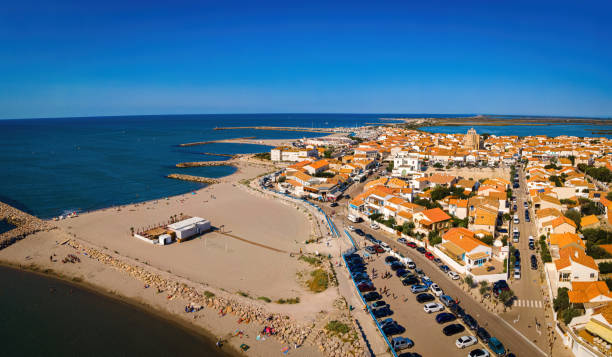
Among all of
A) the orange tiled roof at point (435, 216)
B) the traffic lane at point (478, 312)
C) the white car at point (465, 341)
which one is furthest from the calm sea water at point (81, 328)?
the orange tiled roof at point (435, 216)

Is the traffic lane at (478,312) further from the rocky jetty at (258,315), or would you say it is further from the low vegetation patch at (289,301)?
the low vegetation patch at (289,301)

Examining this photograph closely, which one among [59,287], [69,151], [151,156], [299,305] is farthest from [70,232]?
[69,151]

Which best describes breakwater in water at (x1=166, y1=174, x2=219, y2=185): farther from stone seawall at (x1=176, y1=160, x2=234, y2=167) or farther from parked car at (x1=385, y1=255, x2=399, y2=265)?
parked car at (x1=385, y1=255, x2=399, y2=265)

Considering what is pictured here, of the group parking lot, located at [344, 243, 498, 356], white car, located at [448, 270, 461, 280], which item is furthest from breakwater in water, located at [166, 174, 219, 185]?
white car, located at [448, 270, 461, 280]

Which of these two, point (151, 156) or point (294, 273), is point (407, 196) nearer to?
point (294, 273)

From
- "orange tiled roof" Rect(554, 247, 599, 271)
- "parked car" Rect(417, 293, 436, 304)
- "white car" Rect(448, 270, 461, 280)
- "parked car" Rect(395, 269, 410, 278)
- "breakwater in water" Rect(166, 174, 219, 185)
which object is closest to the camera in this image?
"parked car" Rect(417, 293, 436, 304)

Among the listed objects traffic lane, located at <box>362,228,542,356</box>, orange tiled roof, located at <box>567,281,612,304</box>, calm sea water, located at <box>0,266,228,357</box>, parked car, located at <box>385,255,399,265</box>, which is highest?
orange tiled roof, located at <box>567,281,612,304</box>
